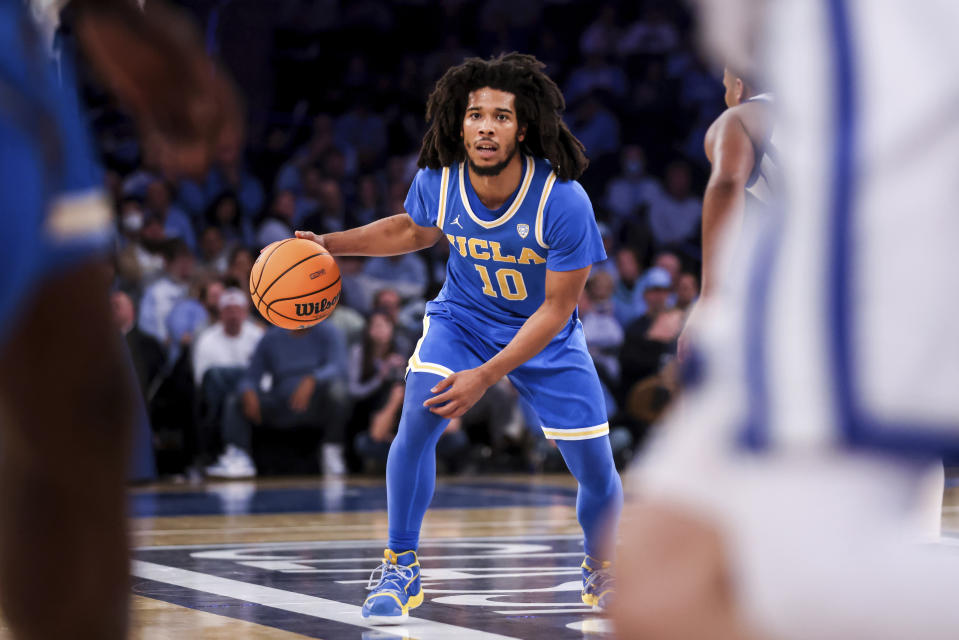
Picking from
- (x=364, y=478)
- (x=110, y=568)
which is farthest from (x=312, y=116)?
(x=110, y=568)

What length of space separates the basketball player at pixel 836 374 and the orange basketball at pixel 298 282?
3.93 m

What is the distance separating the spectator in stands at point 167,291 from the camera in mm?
10695

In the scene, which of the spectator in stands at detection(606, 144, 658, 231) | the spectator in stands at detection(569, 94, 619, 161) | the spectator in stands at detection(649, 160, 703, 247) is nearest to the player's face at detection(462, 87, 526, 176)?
the spectator in stands at detection(649, 160, 703, 247)

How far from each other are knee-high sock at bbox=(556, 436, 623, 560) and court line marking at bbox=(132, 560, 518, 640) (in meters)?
0.75

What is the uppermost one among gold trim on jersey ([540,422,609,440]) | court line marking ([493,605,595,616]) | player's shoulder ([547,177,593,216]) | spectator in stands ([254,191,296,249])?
spectator in stands ([254,191,296,249])

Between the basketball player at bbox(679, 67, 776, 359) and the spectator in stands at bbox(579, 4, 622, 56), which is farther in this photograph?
the spectator in stands at bbox(579, 4, 622, 56)

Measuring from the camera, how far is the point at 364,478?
34.8 ft

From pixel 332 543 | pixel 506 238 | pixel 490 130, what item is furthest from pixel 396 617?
pixel 332 543

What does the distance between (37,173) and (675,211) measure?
1208 centimetres

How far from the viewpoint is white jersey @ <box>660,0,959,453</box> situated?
966 mm

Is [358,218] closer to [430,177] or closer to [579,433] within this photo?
[430,177]

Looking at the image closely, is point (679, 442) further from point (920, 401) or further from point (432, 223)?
point (432, 223)

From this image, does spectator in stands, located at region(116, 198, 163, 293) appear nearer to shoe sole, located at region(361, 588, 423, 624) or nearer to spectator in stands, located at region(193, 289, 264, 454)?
spectator in stands, located at region(193, 289, 264, 454)

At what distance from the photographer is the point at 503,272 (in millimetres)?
4855
